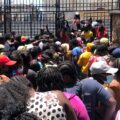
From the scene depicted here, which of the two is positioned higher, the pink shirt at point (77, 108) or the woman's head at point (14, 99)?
the woman's head at point (14, 99)

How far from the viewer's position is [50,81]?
4.60 meters

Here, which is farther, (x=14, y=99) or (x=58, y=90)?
(x=58, y=90)

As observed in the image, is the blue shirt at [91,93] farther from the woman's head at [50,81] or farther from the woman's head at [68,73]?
the woman's head at [50,81]

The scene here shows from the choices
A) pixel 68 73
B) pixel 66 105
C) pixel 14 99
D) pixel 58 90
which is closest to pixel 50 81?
pixel 58 90

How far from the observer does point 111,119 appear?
591 cm

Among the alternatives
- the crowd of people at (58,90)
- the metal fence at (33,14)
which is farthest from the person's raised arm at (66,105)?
the metal fence at (33,14)

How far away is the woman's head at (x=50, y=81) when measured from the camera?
15.0 feet

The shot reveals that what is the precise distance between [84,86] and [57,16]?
1557cm

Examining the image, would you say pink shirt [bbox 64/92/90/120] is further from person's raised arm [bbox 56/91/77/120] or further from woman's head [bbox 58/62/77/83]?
woman's head [bbox 58/62/77/83]

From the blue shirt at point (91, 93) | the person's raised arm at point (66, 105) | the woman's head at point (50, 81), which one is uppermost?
the woman's head at point (50, 81)

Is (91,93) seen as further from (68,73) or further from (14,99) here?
(14,99)

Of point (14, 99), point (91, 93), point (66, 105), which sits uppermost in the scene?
point (14, 99)

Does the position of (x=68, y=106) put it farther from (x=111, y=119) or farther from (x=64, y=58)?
(x=64, y=58)

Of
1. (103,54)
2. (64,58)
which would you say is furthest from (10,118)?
(64,58)
